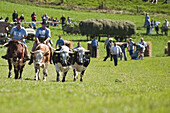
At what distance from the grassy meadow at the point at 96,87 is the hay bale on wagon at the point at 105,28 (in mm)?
1707

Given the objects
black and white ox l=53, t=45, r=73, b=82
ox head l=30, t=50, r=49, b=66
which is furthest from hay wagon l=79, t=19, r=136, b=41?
ox head l=30, t=50, r=49, b=66

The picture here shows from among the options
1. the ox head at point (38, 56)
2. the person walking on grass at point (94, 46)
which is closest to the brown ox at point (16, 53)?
the ox head at point (38, 56)

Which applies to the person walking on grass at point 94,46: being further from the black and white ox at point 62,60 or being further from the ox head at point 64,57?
the ox head at point 64,57

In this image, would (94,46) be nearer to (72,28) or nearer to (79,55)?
(72,28)

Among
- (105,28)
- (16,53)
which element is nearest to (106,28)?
(105,28)

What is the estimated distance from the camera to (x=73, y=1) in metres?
89.6

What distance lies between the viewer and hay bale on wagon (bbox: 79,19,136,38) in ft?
171

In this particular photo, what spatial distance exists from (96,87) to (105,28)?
36.6 meters

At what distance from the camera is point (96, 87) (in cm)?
1714

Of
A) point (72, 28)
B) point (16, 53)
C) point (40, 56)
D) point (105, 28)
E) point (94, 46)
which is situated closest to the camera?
point (16, 53)

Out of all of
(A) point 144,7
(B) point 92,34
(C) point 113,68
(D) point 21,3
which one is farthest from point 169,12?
(C) point 113,68

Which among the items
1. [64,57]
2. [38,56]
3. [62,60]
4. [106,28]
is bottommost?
[106,28]

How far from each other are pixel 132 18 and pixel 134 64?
40.7 m

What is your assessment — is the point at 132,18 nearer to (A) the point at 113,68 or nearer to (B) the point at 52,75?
(A) the point at 113,68
